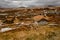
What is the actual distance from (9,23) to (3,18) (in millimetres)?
204

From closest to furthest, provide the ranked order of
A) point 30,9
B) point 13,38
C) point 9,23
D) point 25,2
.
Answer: point 13,38
point 9,23
point 30,9
point 25,2

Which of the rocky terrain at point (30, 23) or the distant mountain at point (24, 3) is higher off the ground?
the distant mountain at point (24, 3)

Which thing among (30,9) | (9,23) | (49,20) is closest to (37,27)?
(49,20)

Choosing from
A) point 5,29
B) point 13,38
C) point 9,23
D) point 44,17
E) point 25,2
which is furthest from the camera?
point 25,2

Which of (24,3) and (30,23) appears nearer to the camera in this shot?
(30,23)

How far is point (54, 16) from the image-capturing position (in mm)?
2547

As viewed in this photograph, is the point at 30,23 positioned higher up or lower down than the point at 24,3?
lower down

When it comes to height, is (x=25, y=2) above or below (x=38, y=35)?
above

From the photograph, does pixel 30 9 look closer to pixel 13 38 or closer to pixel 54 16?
pixel 54 16

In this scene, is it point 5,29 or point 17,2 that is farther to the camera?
point 17,2

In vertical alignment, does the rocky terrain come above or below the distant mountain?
below

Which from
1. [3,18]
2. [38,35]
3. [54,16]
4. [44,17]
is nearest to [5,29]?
[3,18]

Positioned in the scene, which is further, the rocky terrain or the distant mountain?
the distant mountain

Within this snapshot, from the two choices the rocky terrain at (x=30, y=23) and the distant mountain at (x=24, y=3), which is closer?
the rocky terrain at (x=30, y=23)
